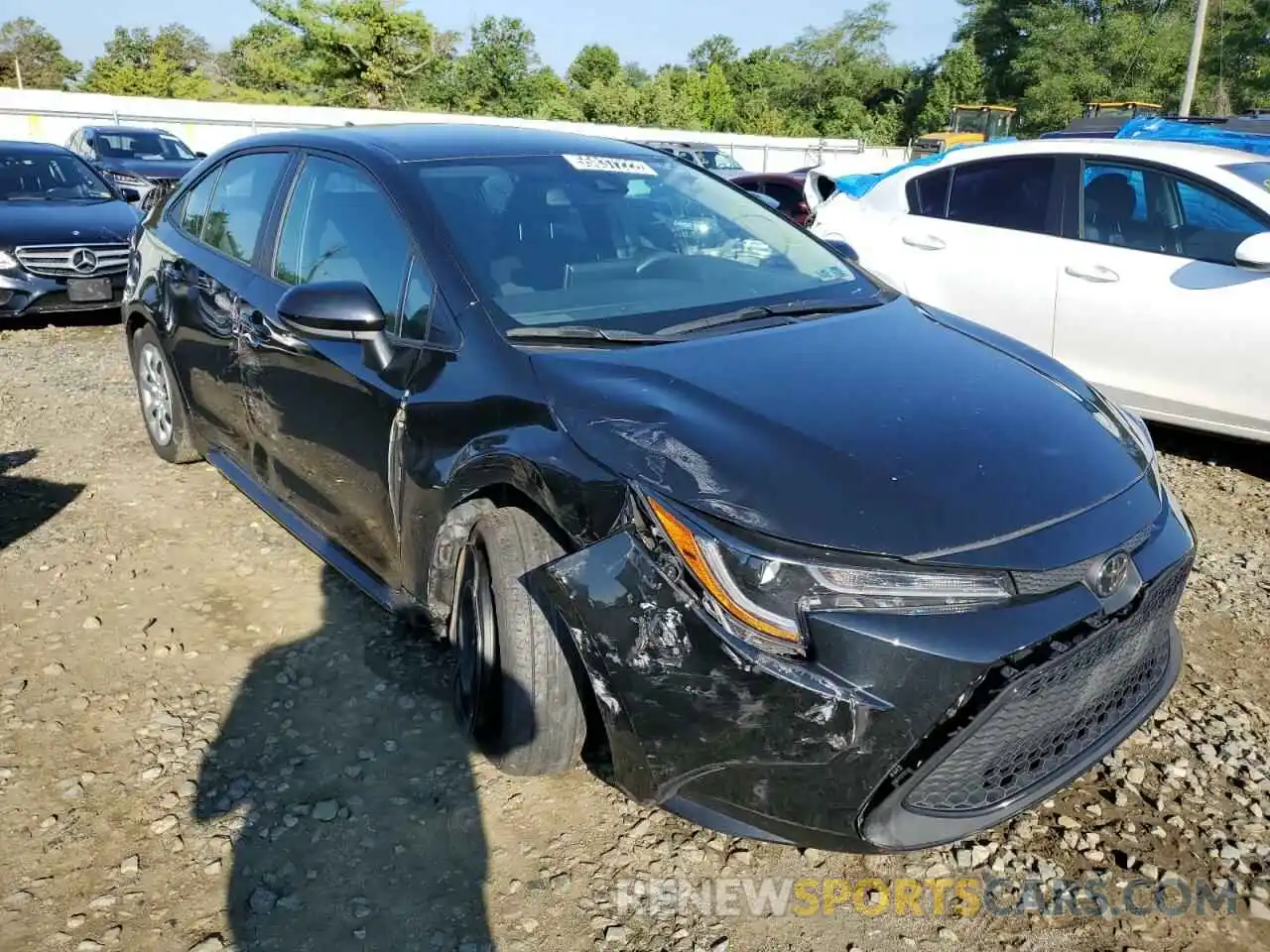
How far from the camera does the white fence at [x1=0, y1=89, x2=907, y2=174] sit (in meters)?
22.7

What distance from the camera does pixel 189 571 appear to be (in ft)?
12.6

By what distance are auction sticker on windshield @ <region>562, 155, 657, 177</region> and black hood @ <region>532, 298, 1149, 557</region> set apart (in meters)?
1.00

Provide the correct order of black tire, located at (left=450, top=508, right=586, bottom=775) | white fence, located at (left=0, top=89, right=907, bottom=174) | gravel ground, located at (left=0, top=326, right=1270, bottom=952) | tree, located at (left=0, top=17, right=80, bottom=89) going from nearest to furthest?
gravel ground, located at (left=0, top=326, right=1270, bottom=952), black tire, located at (left=450, top=508, right=586, bottom=775), white fence, located at (left=0, top=89, right=907, bottom=174), tree, located at (left=0, top=17, right=80, bottom=89)

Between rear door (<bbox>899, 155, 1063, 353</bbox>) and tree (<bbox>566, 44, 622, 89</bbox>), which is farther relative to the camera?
tree (<bbox>566, 44, 622, 89</bbox>)

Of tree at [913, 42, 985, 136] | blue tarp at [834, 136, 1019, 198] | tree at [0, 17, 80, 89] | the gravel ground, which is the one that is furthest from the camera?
tree at [0, 17, 80, 89]

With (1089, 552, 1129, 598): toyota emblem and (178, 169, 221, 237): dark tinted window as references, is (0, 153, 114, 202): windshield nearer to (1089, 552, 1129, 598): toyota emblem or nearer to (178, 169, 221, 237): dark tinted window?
(178, 169, 221, 237): dark tinted window

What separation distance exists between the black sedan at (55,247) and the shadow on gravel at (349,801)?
584cm

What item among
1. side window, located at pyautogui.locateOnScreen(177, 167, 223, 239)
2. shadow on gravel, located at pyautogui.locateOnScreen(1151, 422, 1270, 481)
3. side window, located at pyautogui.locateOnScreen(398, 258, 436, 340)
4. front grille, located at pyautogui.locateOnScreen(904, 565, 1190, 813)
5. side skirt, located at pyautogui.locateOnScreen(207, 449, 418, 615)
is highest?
side window, located at pyautogui.locateOnScreen(177, 167, 223, 239)

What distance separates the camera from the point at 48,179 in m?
8.98

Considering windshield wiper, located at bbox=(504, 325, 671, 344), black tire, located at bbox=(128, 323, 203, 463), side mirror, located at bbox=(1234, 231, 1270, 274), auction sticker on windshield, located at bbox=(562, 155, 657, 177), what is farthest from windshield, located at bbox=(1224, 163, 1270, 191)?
black tire, located at bbox=(128, 323, 203, 463)

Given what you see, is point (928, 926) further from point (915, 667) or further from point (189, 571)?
point (189, 571)

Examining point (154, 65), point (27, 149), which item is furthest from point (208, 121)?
point (154, 65)

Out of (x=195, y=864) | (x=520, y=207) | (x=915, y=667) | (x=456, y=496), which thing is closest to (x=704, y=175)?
(x=520, y=207)

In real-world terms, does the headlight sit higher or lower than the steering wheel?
lower
